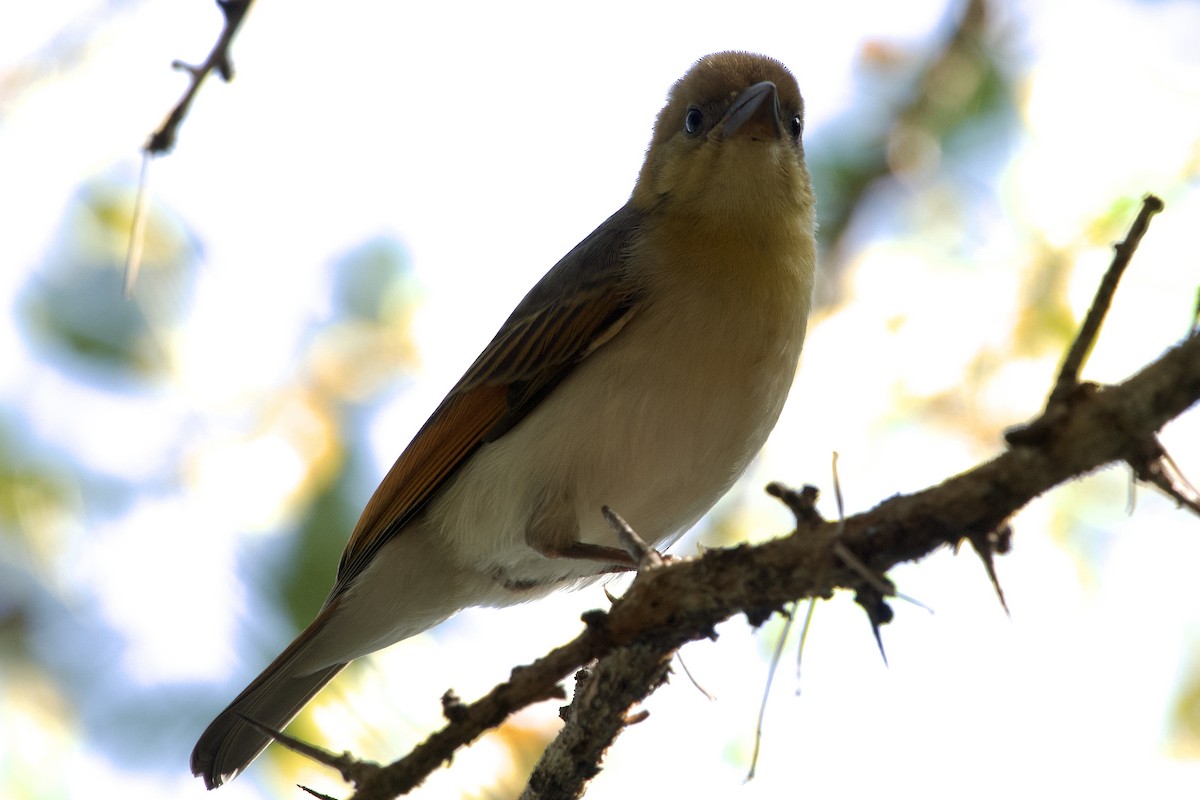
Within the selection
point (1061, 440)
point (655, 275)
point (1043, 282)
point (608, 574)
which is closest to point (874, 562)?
point (1061, 440)

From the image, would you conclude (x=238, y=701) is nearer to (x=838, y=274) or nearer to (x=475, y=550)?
(x=475, y=550)

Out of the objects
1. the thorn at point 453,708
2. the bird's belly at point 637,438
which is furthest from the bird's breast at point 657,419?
the thorn at point 453,708

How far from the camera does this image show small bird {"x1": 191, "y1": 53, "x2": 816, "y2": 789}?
464 cm

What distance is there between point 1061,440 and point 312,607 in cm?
446

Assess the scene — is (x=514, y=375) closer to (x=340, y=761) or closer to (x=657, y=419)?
(x=657, y=419)

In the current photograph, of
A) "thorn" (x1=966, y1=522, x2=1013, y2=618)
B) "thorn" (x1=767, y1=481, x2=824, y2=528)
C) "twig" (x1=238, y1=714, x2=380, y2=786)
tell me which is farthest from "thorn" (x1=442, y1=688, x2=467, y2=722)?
"thorn" (x1=966, y1=522, x2=1013, y2=618)

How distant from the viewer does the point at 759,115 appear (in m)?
5.21

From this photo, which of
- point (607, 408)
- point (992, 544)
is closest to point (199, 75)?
point (607, 408)

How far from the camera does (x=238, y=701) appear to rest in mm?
5180

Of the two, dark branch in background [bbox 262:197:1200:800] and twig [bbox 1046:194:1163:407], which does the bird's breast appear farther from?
twig [bbox 1046:194:1163:407]

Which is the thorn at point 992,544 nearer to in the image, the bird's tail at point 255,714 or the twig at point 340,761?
the twig at point 340,761

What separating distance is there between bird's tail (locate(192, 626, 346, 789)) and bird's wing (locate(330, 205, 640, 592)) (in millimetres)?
389

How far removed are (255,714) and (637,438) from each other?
2284mm

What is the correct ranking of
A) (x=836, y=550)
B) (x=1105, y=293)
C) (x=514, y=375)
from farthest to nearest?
(x=514, y=375), (x=836, y=550), (x=1105, y=293)
